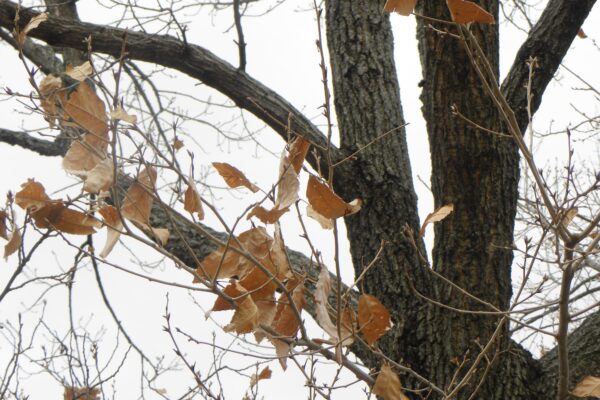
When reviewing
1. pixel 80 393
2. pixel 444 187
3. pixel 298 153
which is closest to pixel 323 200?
pixel 298 153

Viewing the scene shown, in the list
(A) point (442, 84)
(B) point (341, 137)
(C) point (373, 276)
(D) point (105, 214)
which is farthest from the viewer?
(B) point (341, 137)

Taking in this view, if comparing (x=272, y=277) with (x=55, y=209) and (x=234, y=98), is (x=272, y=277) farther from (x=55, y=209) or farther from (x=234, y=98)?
(x=234, y=98)

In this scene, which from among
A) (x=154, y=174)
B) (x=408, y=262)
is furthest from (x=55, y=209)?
(x=408, y=262)

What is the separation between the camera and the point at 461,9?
4.86ft

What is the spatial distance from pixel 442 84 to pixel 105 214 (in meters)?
1.32

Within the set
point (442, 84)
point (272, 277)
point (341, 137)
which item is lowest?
point (272, 277)

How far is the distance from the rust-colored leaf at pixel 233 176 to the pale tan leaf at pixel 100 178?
0.84 ft

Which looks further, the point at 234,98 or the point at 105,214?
the point at 234,98

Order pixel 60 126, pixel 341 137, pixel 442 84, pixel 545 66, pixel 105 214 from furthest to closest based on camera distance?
1. pixel 341 137
2. pixel 545 66
3. pixel 442 84
4. pixel 60 126
5. pixel 105 214

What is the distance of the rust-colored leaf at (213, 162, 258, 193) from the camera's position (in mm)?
1641

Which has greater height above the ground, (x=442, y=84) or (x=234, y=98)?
(x=234, y=98)

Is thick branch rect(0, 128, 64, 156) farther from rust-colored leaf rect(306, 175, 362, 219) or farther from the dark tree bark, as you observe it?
rust-colored leaf rect(306, 175, 362, 219)

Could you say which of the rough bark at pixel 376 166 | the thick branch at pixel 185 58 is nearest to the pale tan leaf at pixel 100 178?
the rough bark at pixel 376 166

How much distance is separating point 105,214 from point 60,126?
29 centimetres
